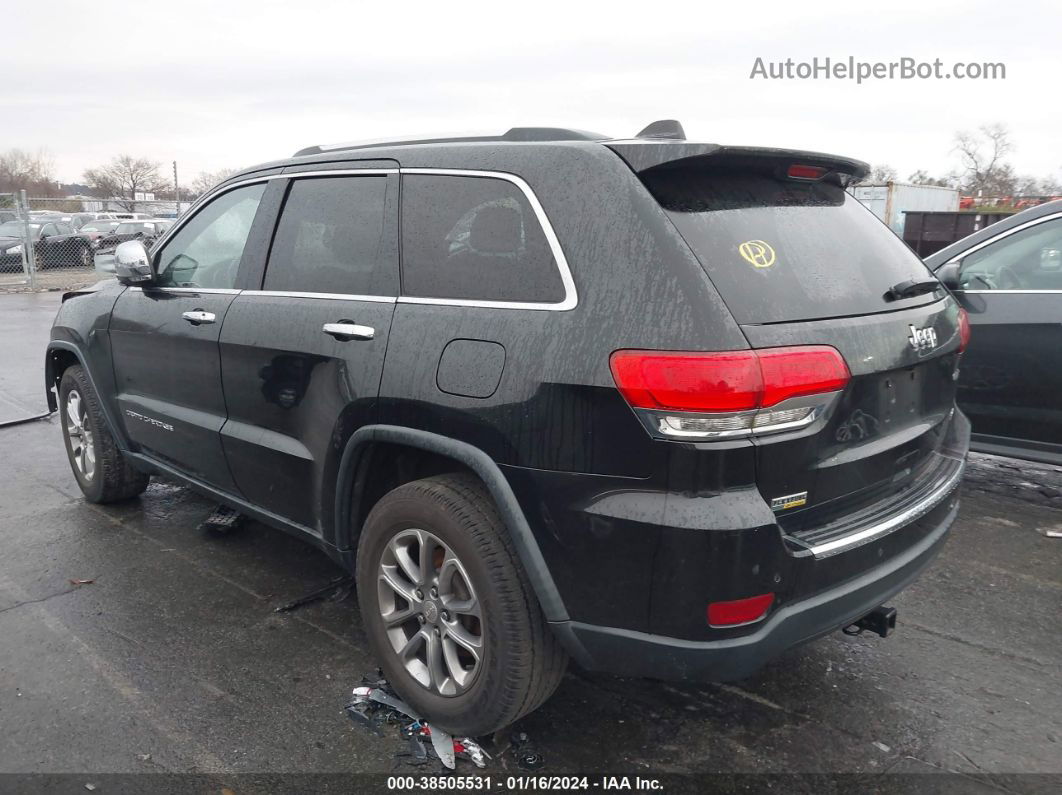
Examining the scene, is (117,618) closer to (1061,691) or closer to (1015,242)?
(1061,691)

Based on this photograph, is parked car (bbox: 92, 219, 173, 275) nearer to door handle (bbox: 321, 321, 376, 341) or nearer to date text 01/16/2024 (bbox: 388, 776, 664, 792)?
door handle (bbox: 321, 321, 376, 341)

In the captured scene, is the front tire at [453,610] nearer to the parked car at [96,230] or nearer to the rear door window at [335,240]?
the rear door window at [335,240]

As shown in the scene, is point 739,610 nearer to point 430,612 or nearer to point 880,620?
point 880,620

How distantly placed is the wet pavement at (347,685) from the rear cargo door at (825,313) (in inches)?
33.4

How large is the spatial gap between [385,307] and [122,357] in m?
2.18

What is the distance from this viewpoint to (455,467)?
268cm

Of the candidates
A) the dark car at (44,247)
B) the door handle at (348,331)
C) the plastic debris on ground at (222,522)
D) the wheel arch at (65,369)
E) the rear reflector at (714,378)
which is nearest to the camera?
the rear reflector at (714,378)

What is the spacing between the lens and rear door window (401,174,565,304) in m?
2.46

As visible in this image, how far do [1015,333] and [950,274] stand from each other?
48 cm

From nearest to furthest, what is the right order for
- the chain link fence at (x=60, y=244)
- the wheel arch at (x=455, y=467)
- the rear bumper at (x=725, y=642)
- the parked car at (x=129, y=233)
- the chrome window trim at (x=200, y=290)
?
the rear bumper at (x=725, y=642) → the wheel arch at (x=455, y=467) → the chrome window trim at (x=200, y=290) → the chain link fence at (x=60, y=244) → the parked car at (x=129, y=233)

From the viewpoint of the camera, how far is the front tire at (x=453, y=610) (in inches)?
95.4

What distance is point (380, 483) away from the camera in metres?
2.97

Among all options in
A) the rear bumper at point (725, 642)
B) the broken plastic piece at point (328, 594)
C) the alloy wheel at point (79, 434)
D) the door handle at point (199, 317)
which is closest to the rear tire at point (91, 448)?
the alloy wheel at point (79, 434)

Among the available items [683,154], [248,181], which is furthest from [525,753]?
[248,181]
